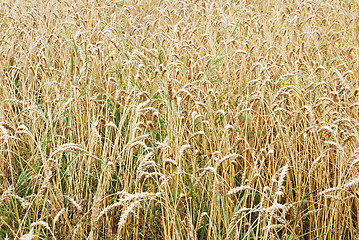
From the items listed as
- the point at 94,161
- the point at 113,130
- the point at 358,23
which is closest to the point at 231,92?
the point at 113,130

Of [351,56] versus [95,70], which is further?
[351,56]

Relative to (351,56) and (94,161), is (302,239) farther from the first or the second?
(351,56)

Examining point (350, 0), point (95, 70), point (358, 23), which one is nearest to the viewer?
point (95, 70)

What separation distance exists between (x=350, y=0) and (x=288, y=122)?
10.9 feet

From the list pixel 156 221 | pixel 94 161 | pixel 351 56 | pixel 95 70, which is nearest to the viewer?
pixel 156 221

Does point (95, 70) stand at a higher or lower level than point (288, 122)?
higher

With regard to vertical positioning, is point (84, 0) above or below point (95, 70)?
above

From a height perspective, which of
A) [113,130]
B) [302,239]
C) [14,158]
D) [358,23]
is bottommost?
[302,239]

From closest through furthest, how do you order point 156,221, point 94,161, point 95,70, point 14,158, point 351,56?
point 156,221 → point 94,161 → point 14,158 → point 95,70 → point 351,56

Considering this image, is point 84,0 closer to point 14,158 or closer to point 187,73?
point 187,73

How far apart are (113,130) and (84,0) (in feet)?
8.52

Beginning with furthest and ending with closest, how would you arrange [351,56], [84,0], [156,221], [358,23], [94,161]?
[84,0] < [358,23] < [351,56] < [94,161] < [156,221]

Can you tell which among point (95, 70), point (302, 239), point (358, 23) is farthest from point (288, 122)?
point (358, 23)

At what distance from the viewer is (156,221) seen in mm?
1604
